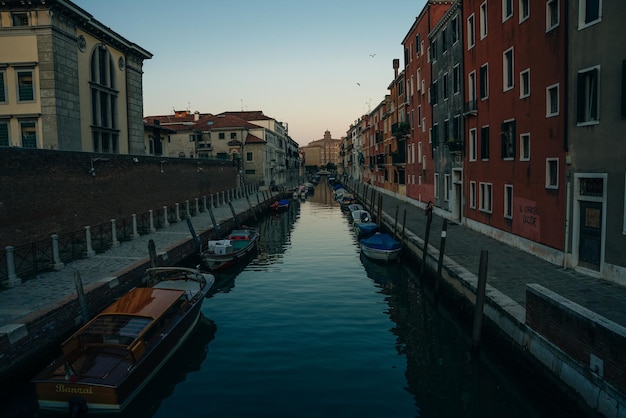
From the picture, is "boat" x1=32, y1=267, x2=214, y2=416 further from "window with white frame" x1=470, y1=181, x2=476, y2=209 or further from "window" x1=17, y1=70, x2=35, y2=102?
"window" x1=17, y1=70, x2=35, y2=102

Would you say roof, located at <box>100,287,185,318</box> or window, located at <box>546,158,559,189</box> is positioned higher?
window, located at <box>546,158,559,189</box>

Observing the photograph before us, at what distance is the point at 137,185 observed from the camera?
2859 cm

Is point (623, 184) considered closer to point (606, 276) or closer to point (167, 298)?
point (606, 276)

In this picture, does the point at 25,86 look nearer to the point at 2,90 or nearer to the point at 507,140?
the point at 2,90

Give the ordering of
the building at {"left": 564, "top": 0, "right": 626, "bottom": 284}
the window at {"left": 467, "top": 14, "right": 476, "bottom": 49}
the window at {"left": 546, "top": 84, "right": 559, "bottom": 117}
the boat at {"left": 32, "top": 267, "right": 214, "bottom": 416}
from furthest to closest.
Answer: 1. the window at {"left": 467, "top": 14, "right": 476, "bottom": 49}
2. the window at {"left": 546, "top": 84, "right": 559, "bottom": 117}
3. the building at {"left": 564, "top": 0, "right": 626, "bottom": 284}
4. the boat at {"left": 32, "top": 267, "right": 214, "bottom": 416}

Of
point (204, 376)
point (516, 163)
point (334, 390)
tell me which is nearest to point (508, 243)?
point (516, 163)

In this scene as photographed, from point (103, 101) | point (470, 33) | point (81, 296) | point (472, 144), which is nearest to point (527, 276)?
point (472, 144)

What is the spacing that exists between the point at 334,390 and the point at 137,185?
2248cm

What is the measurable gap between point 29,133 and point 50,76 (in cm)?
371

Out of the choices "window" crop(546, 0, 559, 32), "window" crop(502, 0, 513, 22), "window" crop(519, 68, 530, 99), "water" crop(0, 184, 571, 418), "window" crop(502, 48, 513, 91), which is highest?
"window" crop(502, 0, 513, 22)

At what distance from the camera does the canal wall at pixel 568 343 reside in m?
7.34

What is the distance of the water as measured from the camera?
955 centimetres

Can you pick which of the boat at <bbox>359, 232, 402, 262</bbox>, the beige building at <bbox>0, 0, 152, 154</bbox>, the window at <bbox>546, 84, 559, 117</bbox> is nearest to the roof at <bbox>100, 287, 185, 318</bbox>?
the boat at <bbox>359, 232, 402, 262</bbox>

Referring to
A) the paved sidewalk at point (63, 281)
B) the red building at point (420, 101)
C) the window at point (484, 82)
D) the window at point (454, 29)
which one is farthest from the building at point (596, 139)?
the red building at point (420, 101)
